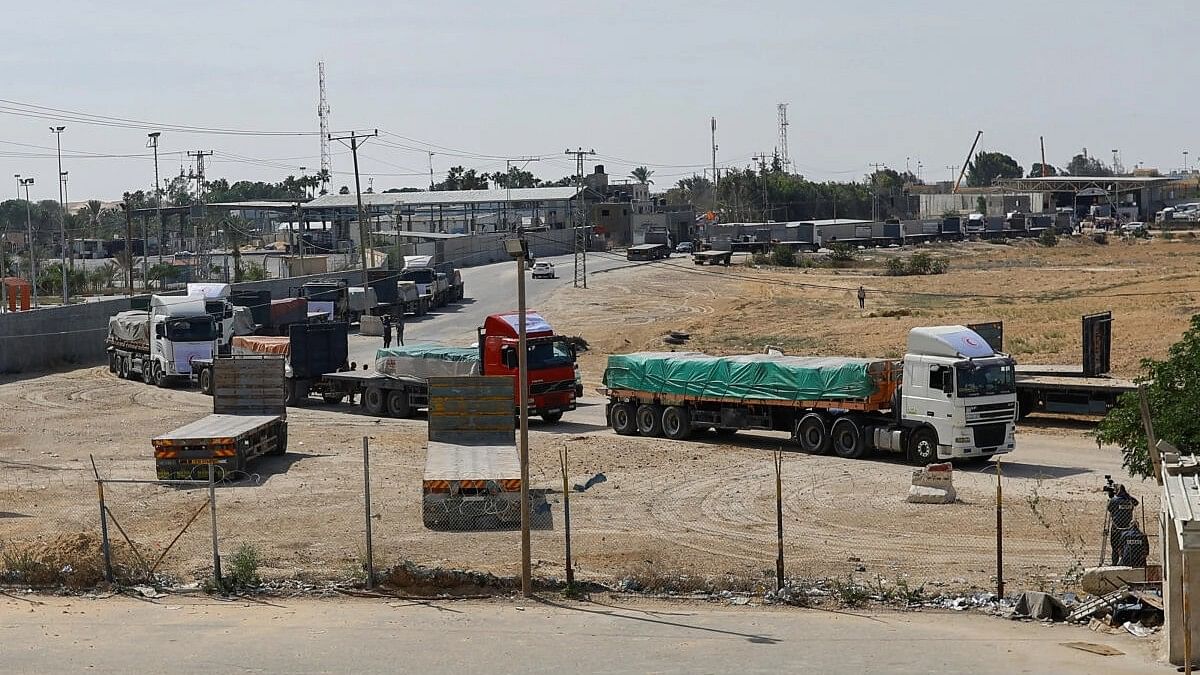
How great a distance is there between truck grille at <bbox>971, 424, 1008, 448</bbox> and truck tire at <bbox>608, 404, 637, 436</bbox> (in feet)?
31.9

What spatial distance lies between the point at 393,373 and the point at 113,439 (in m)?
8.19

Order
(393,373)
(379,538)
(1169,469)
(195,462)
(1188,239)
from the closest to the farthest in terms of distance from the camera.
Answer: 1. (1169,469)
2. (379,538)
3. (195,462)
4. (393,373)
5. (1188,239)

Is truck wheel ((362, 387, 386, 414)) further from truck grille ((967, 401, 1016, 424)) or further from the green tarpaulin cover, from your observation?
truck grille ((967, 401, 1016, 424))

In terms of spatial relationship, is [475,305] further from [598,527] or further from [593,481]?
[598,527]

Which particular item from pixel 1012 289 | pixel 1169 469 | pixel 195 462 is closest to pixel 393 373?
pixel 195 462

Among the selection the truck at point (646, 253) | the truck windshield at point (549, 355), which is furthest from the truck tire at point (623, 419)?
the truck at point (646, 253)

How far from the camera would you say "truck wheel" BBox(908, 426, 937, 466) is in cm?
2931

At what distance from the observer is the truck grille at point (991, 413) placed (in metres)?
29.0

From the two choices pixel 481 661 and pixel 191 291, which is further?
pixel 191 291

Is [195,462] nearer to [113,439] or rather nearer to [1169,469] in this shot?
[113,439]

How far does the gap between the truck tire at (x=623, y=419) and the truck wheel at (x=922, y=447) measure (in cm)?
841

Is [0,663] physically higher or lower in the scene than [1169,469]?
lower

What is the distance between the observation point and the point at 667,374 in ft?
114

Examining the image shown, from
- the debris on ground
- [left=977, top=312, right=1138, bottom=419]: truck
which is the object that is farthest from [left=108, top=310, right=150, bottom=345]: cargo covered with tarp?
[left=977, top=312, right=1138, bottom=419]: truck
